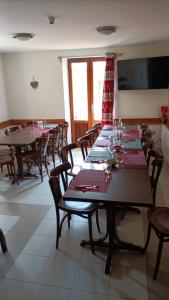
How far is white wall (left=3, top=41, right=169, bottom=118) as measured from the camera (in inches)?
222

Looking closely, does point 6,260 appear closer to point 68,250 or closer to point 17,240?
point 17,240

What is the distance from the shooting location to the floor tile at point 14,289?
76.3 inches

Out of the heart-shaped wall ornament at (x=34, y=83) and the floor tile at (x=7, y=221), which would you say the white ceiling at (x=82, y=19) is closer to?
the heart-shaped wall ornament at (x=34, y=83)

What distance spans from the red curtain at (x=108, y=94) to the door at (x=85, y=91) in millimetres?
389

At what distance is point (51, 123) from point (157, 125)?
2732 millimetres

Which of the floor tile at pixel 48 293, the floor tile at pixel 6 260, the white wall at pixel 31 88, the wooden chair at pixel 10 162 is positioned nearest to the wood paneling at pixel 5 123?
the white wall at pixel 31 88

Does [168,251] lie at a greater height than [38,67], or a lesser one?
lesser

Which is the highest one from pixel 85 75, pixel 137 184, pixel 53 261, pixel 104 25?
pixel 104 25

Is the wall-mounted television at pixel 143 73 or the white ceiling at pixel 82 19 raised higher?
the white ceiling at pixel 82 19

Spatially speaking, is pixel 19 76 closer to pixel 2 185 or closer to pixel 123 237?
pixel 2 185

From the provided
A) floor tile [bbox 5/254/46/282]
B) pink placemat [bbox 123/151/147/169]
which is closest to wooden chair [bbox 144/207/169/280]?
pink placemat [bbox 123/151/147/169]

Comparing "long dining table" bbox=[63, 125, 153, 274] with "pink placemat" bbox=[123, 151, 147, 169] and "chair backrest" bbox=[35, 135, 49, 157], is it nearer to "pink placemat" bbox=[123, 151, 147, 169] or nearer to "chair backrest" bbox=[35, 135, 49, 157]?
"pink placemat" bbox=[123, 151, 147, 169]

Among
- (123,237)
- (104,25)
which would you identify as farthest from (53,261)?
(104,25)

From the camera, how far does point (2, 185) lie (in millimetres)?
4211
